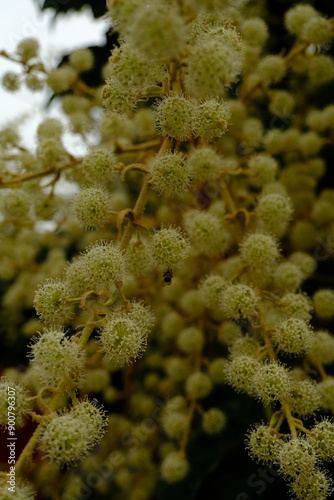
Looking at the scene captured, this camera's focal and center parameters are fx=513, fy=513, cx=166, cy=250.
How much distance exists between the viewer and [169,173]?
1372mm

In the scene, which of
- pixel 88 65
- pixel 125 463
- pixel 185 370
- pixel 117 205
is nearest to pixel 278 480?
pixel 185 370

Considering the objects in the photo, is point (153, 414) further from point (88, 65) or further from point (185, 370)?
point (88, 65)

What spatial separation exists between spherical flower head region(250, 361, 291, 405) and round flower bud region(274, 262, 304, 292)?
0.47 meters

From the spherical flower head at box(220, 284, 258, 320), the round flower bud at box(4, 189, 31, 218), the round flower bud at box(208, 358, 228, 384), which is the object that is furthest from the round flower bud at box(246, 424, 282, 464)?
the round flower bud at box(4, 189, 31, 218)

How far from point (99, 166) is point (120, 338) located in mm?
540

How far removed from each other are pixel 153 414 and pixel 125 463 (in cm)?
29

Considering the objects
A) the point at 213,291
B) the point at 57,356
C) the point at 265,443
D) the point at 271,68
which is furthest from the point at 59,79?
the point at 265,443

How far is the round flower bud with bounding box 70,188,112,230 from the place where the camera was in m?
1.43

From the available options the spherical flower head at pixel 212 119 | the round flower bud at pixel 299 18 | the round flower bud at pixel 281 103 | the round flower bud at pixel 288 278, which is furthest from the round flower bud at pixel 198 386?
the round flower bud at pixel 299 18

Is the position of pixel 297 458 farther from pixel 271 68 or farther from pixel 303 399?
pixel 271 68

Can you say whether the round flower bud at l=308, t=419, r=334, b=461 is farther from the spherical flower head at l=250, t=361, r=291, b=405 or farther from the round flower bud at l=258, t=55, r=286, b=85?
the round flower bud at l=258, t=55, r=286, b=85

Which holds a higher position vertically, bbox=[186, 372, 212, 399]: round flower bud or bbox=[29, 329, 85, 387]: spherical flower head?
bbox=[29, 329, 85, 387]: spherical flower head

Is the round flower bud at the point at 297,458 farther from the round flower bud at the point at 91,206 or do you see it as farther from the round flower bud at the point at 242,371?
the round flower bud at the point at 91,206

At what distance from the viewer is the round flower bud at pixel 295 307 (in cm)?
160
